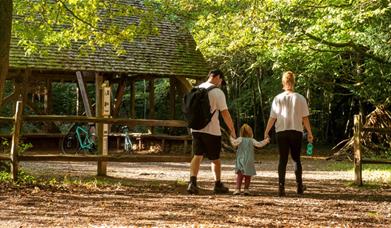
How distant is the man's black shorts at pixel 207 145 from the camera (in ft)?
28.5

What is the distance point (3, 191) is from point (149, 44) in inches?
528

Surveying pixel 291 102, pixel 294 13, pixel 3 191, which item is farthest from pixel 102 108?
pixel 294 13

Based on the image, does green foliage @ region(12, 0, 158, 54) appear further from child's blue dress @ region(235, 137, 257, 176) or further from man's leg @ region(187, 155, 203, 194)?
child's blue dress @ region(235, 137, 257, 176)

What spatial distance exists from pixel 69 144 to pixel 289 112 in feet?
44.4

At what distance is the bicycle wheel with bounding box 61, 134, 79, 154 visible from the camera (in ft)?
67.3

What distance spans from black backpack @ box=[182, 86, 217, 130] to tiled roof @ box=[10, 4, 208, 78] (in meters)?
11.0

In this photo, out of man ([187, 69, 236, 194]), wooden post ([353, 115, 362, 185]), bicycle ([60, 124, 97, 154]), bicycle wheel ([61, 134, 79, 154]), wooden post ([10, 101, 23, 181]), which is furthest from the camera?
bicycle wheel ([61, 134, 79, 154])

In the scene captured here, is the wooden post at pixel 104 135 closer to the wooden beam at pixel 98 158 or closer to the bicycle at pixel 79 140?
the wooden beam at pixel 98 158

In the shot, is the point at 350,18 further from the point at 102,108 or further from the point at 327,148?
the point at 327,148

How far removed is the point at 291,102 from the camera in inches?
342

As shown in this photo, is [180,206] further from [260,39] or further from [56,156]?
[260,39]

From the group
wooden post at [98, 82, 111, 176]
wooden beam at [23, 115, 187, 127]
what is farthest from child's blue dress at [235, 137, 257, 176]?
wooden post at [98, 82, 111, 176]

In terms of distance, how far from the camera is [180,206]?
7.40 meters

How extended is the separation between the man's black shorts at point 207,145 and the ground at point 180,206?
63 cm
